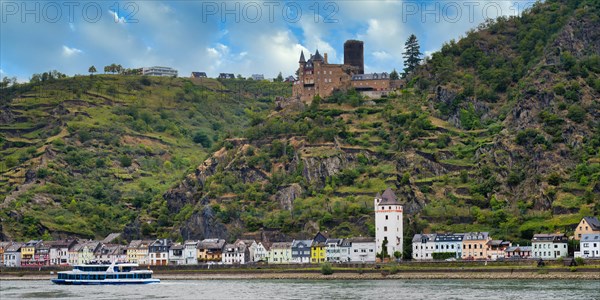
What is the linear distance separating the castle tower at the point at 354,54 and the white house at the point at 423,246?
5638 centimetres

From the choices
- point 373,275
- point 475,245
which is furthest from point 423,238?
point 373,275

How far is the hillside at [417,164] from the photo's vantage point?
14388cm

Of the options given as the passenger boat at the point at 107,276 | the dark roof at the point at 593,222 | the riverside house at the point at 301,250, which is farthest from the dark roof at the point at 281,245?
the dark roof at the point at 593,222

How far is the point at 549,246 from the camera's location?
12669cm

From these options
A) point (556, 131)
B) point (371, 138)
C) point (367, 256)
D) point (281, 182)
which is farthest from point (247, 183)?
point (556, 131)

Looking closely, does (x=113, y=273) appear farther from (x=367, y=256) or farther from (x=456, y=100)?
(x=456, y=100)

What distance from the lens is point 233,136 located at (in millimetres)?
183375

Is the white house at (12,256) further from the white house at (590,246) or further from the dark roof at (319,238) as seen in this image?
the white house at (590,246)

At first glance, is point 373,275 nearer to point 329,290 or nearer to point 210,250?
point 329,290

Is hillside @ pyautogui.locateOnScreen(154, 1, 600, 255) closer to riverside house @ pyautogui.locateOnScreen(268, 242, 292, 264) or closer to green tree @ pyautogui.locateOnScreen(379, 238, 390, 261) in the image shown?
riverside house @ pyautogui.locateOnScreen(268, 242, 292, 264)

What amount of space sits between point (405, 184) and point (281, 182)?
1993cm

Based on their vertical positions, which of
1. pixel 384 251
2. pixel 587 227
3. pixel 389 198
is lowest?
pixel 384 251

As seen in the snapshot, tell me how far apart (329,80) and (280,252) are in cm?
4251

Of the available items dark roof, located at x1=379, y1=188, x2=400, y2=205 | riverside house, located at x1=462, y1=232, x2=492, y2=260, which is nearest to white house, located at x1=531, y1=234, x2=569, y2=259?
riverside house, located at x1=462, y1=232, x2=492, y2=260
